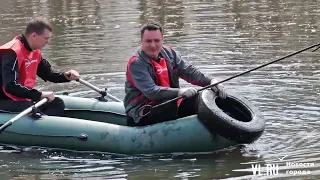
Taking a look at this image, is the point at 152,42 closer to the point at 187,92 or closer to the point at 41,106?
the point at 187,92

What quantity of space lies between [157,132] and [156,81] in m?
0.54

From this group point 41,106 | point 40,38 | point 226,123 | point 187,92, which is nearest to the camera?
point 226,123

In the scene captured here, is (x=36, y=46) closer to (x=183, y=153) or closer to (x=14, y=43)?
(x=14, y=43)

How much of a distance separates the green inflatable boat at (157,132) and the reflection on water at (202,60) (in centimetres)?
11

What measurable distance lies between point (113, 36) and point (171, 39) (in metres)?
1.33

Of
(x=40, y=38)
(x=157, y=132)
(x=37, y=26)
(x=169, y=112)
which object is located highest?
(x=37, y=26)

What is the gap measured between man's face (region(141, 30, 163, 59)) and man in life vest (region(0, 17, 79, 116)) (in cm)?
114

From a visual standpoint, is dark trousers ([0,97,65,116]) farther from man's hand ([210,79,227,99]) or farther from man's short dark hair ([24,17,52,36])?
man's hand ([210,79,227,99])

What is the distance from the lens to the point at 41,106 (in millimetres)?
7539

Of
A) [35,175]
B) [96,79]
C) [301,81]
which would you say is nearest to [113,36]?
[96,79]

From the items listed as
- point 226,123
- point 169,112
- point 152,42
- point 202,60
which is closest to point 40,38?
point 152,42

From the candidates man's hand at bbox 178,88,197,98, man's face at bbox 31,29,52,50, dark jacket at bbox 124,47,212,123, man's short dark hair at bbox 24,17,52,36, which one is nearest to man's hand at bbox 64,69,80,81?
man's face at bbox 31,29,52,50

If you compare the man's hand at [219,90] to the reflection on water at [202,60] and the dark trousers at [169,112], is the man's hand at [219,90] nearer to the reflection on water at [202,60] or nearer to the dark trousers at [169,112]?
the dark trousers at [169,112]

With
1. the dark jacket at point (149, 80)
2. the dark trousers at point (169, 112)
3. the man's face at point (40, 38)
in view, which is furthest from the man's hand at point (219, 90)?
the man's face at point (40, 38)
